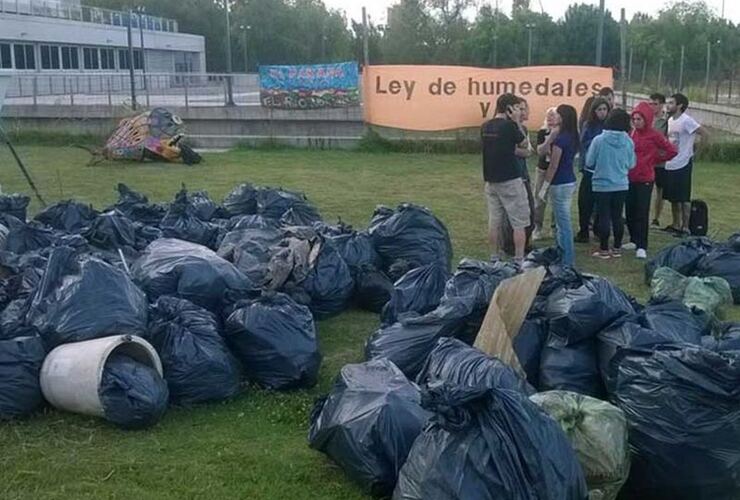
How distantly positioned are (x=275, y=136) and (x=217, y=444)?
14.0 metres

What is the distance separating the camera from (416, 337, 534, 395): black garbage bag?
361 centimetres

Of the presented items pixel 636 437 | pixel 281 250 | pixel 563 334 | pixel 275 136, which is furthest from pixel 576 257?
pixel 275 136

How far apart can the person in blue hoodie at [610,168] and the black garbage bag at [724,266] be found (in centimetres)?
114

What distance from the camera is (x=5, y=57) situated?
39625 mm

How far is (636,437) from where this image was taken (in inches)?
135

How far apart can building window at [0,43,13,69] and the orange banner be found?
2811 cm

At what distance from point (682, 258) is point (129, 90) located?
24254mm

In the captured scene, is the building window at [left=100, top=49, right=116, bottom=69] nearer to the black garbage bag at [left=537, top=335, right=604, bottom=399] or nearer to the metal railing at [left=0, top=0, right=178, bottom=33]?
the metal railing at [left=0, top=0, right=178, bottom=33]

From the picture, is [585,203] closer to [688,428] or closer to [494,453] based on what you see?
[688,428]

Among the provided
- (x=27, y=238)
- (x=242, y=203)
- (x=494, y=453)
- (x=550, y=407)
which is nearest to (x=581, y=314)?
(x=550, y=407)

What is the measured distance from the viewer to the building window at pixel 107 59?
48750 mm

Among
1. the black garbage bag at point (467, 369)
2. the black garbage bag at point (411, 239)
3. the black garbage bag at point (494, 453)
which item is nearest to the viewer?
the black garbage bag at point (494, 453)

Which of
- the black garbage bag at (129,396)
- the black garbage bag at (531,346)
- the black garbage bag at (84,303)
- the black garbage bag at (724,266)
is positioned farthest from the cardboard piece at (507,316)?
the black garbage bag at (724,266)

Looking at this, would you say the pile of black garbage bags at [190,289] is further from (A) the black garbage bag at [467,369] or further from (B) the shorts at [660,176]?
(B) the shorts at [660,176]
